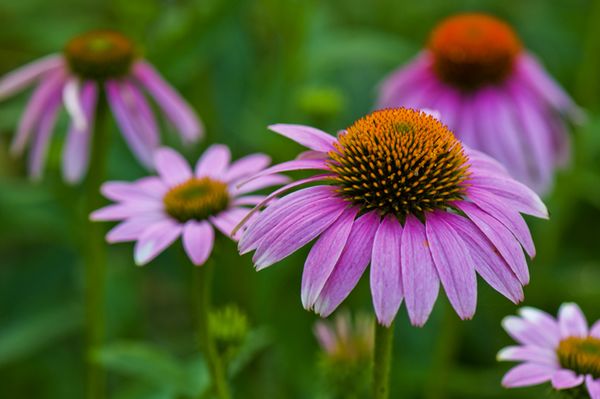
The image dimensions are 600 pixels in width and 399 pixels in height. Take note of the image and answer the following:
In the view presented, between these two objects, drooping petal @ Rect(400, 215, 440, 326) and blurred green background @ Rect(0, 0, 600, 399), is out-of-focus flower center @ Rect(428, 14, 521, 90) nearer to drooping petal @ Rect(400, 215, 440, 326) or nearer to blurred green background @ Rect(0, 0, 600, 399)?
blurred green background @ Rect(0, 0, 600, 399)

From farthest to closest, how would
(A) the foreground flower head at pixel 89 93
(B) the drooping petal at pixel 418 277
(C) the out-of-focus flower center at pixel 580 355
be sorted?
(A) the foreground flower head at pixel 89 93, (C) the out-of-focus flower center at pixel 580 355, (B) the drooping petal at pixel 418 277

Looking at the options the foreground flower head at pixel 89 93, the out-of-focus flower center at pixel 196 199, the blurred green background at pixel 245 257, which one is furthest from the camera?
the blurred green background at pixel 245 257

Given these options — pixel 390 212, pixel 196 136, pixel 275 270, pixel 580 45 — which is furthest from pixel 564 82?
pixel 390 212

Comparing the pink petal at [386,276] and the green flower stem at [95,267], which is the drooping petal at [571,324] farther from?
the green flower stem at [95,267]

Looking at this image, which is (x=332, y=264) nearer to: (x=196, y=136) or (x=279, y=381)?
(x=196, y=136)

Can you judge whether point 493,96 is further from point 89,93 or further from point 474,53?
point 89,93

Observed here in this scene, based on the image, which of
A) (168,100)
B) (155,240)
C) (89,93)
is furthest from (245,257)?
(155,240)

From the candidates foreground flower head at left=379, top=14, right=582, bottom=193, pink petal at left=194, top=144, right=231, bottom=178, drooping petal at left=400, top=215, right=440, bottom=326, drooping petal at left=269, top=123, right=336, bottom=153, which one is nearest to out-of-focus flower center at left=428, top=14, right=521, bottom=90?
foreground flower head at left=379, top=14, right=582, bottom=193

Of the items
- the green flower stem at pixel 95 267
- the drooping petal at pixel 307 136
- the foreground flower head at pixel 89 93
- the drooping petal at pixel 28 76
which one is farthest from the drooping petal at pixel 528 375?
the drooping petal at pixel 28 76
